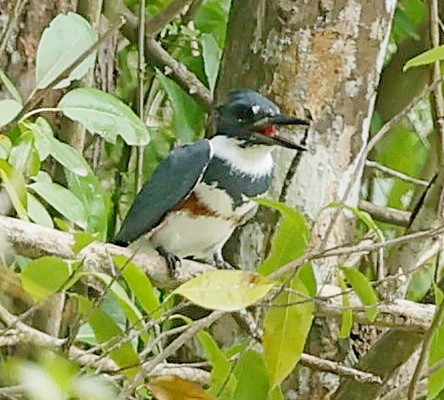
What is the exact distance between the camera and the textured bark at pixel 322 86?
187cm

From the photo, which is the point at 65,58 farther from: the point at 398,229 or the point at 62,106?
the point at 398,229

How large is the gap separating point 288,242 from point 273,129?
26.7 inches

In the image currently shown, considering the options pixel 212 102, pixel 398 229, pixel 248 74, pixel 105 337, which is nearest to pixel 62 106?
pixel 105 337

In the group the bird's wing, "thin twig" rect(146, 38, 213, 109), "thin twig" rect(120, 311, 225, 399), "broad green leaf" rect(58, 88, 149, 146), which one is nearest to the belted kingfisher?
the bird's wing

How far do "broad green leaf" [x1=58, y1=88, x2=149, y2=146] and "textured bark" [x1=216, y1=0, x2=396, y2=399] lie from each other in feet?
1.44

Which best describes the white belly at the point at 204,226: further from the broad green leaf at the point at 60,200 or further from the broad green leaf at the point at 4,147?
the broad green leaf at the point at 4,147

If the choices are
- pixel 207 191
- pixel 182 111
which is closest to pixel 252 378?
pixel 207 191

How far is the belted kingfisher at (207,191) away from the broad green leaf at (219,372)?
2.04 feet

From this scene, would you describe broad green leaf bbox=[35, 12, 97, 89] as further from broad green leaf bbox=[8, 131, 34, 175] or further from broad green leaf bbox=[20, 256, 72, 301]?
broad green leaf bbox=[20, 256, 72, 301]

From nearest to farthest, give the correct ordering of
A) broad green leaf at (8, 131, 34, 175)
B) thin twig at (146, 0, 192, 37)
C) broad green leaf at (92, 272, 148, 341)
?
broad green leaf at (92, 272, 148, 341) < broad green leaf at (8, 131, 34, 175) < thin twig at (146, 0, 192, 37)

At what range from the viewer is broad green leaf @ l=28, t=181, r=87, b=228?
1382 millimetres

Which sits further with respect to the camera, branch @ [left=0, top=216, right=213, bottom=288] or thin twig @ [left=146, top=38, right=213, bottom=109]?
thin twig @ [left=146, top=38, right=213, bottom=109]

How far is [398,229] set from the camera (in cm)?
240

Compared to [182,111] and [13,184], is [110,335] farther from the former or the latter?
[182,111]
